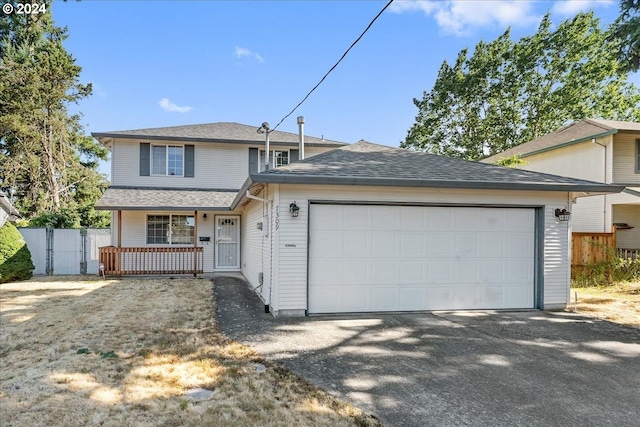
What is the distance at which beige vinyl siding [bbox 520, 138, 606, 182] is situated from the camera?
540 inches

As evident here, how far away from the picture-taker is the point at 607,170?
13.4m

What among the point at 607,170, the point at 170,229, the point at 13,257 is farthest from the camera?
the point at 607,170

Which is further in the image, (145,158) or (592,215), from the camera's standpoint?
(592,215)

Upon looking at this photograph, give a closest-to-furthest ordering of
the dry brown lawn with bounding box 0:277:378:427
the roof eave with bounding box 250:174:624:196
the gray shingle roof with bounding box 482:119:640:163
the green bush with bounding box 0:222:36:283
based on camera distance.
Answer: the dry brown lawn with bounding box 0:277:378:427, the roof eave with bounding box 250:174:624:196, the green bush with bounding box 0:222:36:283, the gray shingle roof with bounding box 482:119:640:163

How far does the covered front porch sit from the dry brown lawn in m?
5.05

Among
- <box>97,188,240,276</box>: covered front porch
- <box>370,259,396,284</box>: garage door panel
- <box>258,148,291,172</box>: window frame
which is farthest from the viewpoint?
<box>258,148,291,172</box>: window frame

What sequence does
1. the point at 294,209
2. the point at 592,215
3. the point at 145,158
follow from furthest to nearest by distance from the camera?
1. the point at 592,215
2. the point at 145,158
3. the point at 294,209

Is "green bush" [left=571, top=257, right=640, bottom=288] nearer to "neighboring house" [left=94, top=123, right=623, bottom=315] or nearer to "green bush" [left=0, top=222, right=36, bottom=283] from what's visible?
"neighboring house" [left=94, top=123, right=623, bottom=315]

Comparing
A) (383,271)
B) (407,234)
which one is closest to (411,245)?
(407,234)

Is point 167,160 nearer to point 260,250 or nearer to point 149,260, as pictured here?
point 149,260

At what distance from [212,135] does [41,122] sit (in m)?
14.0

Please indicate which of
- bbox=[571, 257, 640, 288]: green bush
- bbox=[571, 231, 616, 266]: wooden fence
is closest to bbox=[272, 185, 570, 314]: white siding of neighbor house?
bbox=[571, 257, 640, 288]: green bush

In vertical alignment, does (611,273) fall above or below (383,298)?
below

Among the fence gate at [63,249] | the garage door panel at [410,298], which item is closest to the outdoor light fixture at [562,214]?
the garage door panel at [410,298]
